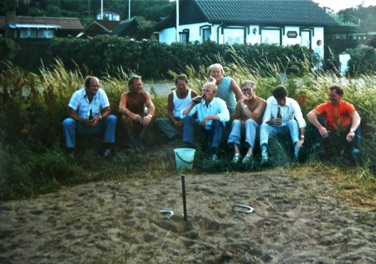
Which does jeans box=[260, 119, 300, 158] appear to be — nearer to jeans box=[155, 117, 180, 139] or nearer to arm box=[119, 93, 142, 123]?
jeans box=[155, 117, 180, 139]

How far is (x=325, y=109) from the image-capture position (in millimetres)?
7500

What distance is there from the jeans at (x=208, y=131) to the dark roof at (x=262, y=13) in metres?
9.12

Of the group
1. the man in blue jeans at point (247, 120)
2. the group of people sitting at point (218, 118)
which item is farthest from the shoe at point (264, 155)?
the man in blue jeans at point (247, 120)

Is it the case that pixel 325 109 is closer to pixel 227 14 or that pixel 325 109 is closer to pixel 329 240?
pixel 329 240

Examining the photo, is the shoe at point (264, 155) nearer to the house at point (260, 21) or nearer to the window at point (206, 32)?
the house at point (260, 21)

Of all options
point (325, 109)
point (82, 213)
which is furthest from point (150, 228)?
point (325, 109)

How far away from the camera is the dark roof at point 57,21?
921 cm

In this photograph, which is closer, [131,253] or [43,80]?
[131,253]

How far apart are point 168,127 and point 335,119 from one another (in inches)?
90.9

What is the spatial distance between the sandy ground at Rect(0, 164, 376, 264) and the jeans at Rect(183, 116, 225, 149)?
139 centimetres

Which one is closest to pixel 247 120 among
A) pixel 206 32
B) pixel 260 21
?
pixel 260 21

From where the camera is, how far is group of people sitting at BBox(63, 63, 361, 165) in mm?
7355

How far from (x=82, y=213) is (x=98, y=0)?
9.10m

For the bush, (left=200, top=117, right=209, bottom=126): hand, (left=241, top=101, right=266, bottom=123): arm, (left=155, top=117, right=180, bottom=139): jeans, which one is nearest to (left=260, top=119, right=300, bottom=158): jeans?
(left=241, top=101, right=266, bottom=123): arm
